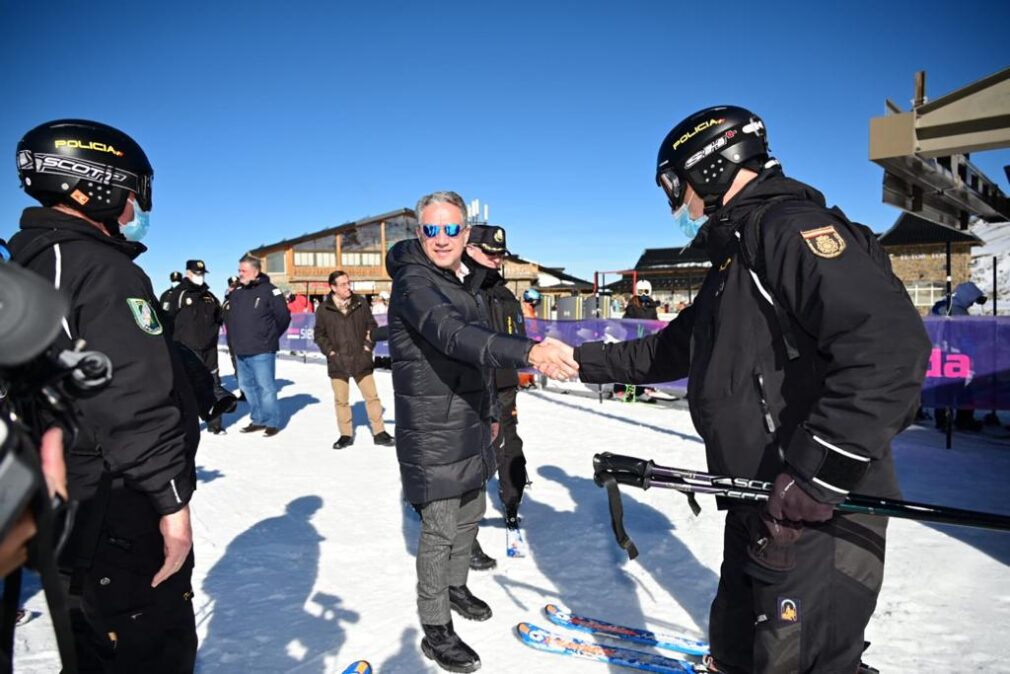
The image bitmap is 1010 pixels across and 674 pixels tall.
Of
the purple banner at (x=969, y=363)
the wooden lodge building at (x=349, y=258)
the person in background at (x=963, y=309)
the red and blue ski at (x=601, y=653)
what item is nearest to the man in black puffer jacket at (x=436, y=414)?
the red and blue ski at (x=601, y=653)

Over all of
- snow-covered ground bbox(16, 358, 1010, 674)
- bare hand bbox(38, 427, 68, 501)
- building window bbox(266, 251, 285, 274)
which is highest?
building window bbox(266, 251, 285, 274)

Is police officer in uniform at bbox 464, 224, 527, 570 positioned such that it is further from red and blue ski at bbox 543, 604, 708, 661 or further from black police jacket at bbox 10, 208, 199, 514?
black police jacket at bbox 10, 208, 199, 514

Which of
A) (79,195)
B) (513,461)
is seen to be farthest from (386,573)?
(79,195)

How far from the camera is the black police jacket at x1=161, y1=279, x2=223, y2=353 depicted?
864 centimetres

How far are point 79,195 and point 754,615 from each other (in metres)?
3.00

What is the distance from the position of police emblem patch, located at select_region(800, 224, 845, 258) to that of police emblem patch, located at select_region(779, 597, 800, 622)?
1.15 m

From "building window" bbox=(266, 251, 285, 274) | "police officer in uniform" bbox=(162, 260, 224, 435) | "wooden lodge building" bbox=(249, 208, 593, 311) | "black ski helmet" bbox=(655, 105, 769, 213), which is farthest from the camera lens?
"building window" bbox=(266, 251, 285, 274)

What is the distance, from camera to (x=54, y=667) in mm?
3129

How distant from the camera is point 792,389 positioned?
192cm

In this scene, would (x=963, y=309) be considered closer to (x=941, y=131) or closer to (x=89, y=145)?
(x=941, y=131)

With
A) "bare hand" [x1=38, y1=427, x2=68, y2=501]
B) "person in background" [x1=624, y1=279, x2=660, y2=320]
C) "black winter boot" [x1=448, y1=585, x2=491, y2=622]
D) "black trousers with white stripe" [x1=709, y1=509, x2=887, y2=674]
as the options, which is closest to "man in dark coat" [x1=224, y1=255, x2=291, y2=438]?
"black winter boot" [x1=448, y1=585, x2=491, y2=622]

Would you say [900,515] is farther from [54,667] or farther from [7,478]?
[54,667]

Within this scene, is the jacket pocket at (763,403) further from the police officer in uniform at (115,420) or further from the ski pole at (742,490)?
the police officer in uniform at (115,420)

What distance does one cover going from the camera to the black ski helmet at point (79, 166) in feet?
6.80
